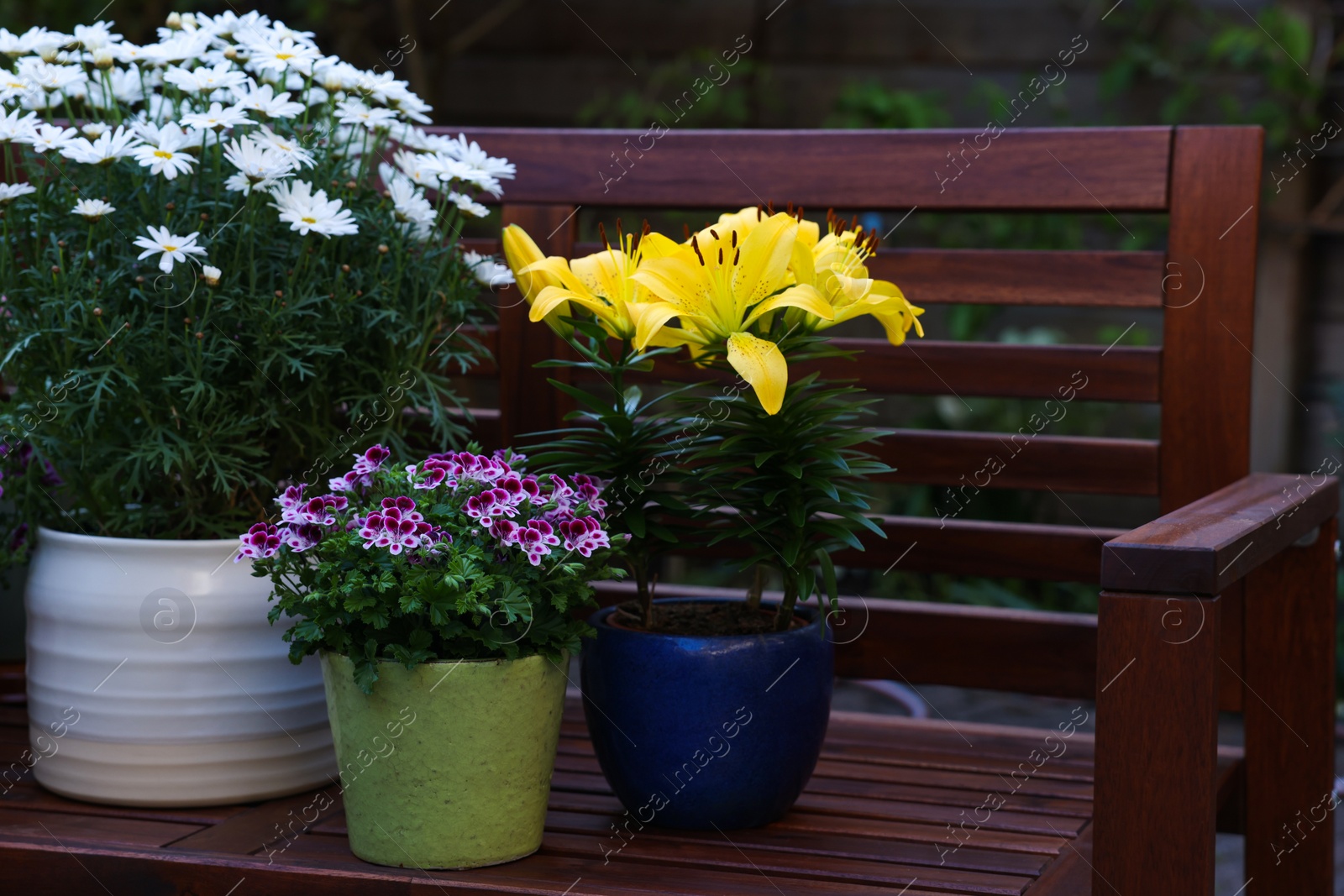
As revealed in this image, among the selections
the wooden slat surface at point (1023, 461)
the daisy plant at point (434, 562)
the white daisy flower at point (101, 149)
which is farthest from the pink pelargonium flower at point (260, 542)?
the wooden slat surface at point (1023, 461)

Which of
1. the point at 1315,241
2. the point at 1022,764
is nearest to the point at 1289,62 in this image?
the point at 1315,241

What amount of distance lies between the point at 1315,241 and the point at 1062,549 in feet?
6.83

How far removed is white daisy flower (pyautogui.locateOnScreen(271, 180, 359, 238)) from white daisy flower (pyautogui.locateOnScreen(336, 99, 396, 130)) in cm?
11

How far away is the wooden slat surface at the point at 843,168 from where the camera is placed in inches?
60.0

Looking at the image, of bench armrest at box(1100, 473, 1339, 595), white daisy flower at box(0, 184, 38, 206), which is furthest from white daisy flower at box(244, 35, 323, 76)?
bench armrest at box(1100, 473, 1339, 595)

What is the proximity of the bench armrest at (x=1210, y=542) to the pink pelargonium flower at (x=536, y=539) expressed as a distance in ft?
1.39

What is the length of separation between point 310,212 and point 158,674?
17.0 inches

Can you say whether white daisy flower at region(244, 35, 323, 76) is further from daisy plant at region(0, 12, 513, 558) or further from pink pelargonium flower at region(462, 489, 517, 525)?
pink pelargonium flower at region(462, 489, 517, 525)

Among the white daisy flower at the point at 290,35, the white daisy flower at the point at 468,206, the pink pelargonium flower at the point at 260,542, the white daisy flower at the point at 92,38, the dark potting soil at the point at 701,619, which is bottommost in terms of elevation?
the dark potting soil at the point at 701,619

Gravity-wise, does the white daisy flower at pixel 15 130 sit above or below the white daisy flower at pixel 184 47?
below

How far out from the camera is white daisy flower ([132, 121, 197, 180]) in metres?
1.13

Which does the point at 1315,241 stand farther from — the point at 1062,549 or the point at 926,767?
the point at 926,767

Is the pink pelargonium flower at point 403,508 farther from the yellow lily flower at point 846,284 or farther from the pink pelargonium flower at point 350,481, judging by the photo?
the yellow lily flower at point 846,284

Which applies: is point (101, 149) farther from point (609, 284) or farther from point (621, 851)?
point (621, 851)
